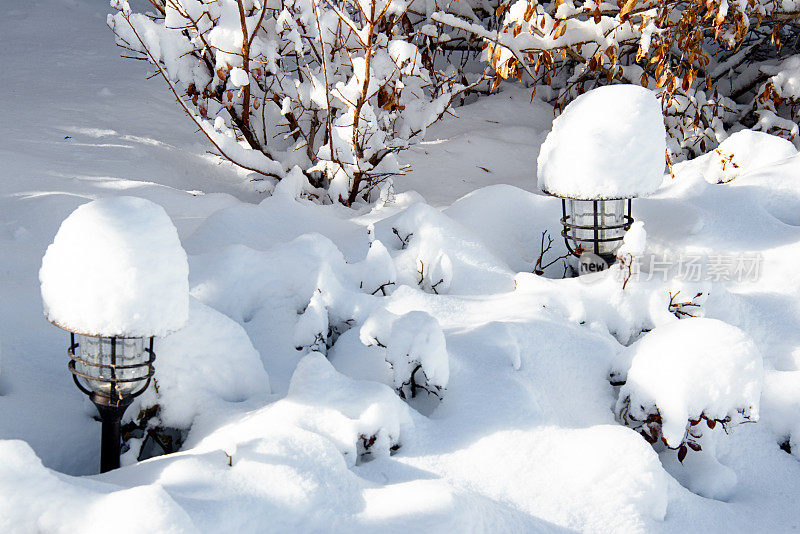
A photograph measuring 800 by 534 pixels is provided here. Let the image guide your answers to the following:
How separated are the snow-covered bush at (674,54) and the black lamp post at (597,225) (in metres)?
1.06

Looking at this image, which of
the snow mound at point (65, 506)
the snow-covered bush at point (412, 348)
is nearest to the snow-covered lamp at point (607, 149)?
the snow-covered bush at point (412, 348)

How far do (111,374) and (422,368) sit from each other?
0.75 meters

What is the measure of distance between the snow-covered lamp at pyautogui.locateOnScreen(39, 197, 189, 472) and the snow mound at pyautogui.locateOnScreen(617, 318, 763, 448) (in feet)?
3.97

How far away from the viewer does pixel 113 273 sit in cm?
171

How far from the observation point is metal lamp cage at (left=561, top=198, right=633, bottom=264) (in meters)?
2.91

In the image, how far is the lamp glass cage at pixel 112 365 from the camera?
6.03ft

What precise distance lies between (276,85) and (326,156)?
56cm

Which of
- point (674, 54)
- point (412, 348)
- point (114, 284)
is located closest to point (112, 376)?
point (114, 284)

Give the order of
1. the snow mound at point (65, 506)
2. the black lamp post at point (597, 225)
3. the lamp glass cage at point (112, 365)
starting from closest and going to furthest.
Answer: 1. the snow mound at point (65, 506)
2. the lamp glass cage at point (112, 365)
3. the black lamp post at point (597, 225)

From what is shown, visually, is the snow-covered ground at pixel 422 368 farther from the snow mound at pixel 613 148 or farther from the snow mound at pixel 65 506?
the snow mound at pixel 613 148

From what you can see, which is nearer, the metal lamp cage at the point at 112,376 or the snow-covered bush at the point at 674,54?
the metal lamp cage at the point at 112,376

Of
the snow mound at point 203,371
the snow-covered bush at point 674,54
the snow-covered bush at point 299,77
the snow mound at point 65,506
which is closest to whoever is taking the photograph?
the snow mound at point 65,506

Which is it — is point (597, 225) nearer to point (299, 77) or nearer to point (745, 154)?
point (745, 154)

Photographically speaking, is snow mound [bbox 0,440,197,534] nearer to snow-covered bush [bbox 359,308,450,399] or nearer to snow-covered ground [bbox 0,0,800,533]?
snow-covered ground [bbox 0,0,800,533]
